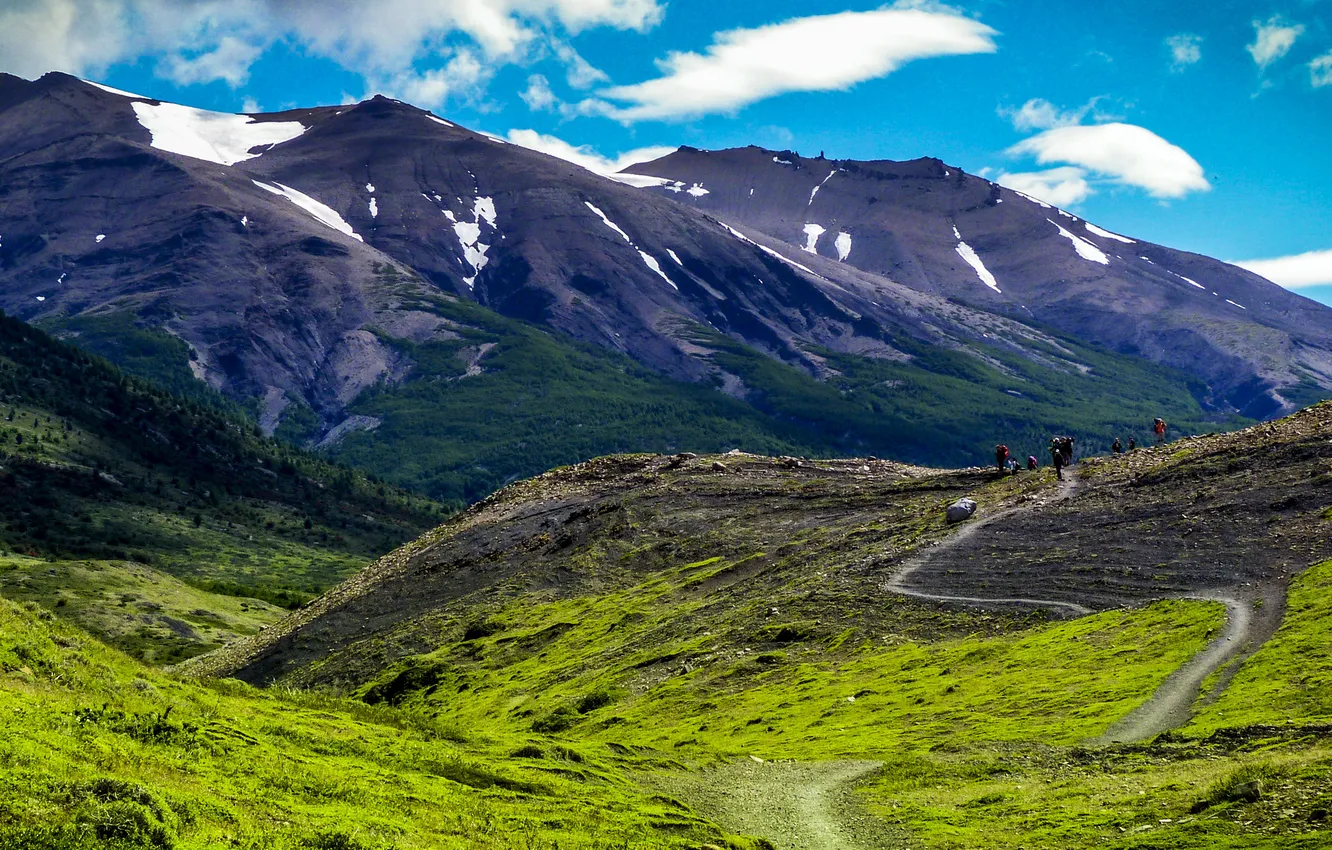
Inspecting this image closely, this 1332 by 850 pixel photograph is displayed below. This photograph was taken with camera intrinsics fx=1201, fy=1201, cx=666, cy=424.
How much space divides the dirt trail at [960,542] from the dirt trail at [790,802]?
24.4 meters

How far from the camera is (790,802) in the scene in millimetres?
43281

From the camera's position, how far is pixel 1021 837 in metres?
34.7

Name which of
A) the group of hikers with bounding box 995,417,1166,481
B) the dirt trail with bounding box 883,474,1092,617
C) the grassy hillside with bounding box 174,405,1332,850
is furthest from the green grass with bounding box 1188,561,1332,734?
the group of hikers with bounding box 995,417,1166,481

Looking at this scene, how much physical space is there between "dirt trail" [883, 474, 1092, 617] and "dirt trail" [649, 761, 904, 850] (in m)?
24.4

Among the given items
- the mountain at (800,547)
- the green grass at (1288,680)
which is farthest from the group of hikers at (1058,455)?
the green grass at (1288,680)

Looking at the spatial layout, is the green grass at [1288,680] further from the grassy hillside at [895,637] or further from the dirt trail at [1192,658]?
the dirt trail at [1192,658]

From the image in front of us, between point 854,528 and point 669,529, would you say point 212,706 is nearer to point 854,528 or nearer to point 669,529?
point 854,528

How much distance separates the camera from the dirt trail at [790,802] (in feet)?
125

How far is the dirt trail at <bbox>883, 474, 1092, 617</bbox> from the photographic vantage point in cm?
6856

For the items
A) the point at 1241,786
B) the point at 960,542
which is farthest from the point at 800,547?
the point at 1241,786

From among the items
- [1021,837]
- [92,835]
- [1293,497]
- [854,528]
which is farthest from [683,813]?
[854,528]

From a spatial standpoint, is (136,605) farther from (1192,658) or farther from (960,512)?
(1192,658)

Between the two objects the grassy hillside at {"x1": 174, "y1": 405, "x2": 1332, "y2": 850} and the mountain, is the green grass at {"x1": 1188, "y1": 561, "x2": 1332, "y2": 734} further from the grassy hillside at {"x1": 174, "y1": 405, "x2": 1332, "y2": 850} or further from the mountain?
the mountain

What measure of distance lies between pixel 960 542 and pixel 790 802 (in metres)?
42.3
